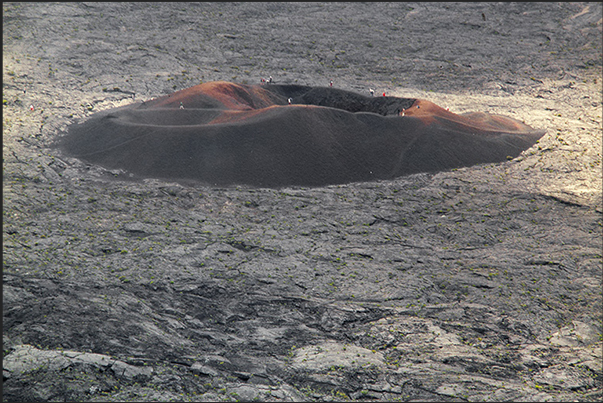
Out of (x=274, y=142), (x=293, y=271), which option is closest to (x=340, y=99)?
(x=274, y=142)

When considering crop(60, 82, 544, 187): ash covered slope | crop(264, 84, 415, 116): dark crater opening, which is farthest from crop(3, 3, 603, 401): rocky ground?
crop(264, 84, 415, 116): dark crater opening

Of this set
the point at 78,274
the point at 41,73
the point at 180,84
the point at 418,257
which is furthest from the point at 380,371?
the point at 41,73

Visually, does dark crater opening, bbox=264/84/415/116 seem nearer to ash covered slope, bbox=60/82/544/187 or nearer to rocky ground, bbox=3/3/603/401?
→ ash covered slope, bbox=60/82/544/187

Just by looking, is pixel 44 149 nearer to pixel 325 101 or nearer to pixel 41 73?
pixel 41 73

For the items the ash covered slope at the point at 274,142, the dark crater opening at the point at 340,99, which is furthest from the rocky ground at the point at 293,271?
the dark crater opening at the point at 340,99

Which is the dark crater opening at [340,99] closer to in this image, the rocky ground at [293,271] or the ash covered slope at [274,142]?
the ash covered slope at [274,142]
